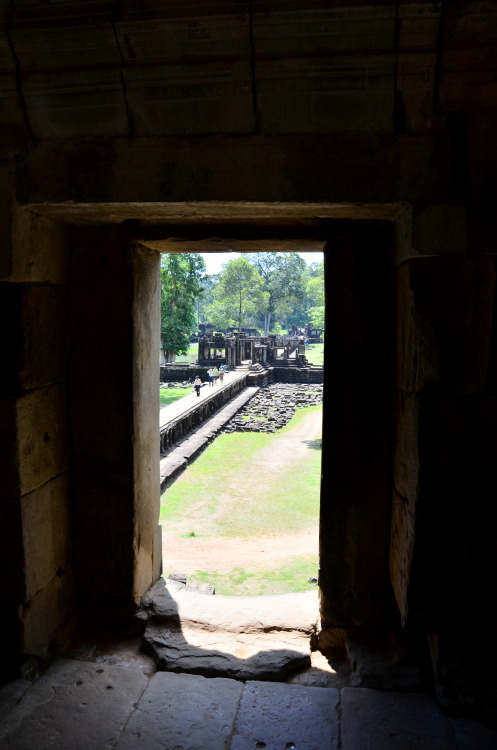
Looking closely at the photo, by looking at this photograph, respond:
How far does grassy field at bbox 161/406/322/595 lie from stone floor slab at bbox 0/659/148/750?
4.26 m

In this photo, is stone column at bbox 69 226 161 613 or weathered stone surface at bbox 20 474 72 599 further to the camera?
stone column at bbox 69 226 161 613

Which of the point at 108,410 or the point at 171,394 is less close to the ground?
the point at 108,410

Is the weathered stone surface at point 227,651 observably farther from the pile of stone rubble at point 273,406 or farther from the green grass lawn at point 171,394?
the green grass lawn at point 171,394

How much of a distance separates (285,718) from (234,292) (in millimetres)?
45427

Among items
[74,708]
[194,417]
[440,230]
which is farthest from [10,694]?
[194,417]

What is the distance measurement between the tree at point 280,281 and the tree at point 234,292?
5.05m

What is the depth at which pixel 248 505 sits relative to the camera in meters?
10.2

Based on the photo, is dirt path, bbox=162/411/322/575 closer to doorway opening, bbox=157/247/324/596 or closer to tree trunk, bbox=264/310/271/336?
doorway opening, bbox=157/247/324/596

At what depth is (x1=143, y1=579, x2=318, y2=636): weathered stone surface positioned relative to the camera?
9.68ft

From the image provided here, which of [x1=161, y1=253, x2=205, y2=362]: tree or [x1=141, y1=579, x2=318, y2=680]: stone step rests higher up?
[x1=161, y1=253, x2=205, y2=362]: tree

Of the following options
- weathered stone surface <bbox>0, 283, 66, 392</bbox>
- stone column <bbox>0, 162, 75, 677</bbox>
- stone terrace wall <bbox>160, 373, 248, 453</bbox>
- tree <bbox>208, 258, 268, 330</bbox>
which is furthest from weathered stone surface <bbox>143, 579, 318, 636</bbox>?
tree <bbox>208, 258, 268, 330</bbox>

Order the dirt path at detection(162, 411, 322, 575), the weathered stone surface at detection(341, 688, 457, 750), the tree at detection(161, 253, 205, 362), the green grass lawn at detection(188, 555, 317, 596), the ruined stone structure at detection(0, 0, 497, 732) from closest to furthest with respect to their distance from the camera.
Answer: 1. the ruined stone structure at detection(0, 0, 497, 732)
2. the weathered stone surface at detection(341, 688, 457, 750)
3. the green grass lawn at detection(188, 555, 317, 596)
4. the dirt path at detection(162, 411, 322, 575)
5. the tree at detection(161, 253, 205, 362)

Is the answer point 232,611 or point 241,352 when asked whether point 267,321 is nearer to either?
point 241,352

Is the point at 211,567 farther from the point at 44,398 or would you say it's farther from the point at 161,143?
the point at 161,143
